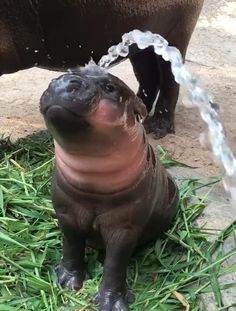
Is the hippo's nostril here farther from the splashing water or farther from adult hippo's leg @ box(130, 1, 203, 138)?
adult hippo's leg @ box(130, 1, 203, 138)

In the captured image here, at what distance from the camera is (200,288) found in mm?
1729

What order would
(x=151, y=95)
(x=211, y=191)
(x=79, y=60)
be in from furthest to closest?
(x=151, y=95)
(x=79, y=60)
(x=211, y=191)

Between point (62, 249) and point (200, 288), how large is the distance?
1.14 feet

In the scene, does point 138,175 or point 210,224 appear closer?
point 138,175

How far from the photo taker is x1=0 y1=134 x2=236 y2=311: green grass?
1.72 m

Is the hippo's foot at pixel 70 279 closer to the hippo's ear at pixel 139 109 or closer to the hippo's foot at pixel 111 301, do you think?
the hippo's foot at pixel 111 301

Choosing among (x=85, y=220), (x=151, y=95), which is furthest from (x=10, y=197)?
(x=151, y=95)

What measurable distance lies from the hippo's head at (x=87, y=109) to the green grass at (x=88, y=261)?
39 centimetres

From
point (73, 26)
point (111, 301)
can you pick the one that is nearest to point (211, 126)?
point (111, 301)

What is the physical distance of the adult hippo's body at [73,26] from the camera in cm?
221

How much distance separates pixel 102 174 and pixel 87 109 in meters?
0.18

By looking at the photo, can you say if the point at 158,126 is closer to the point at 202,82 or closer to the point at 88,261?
the point at 202,82

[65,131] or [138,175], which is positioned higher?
[65,131]

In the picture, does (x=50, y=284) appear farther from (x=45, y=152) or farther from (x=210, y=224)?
(x=45, y=152)
